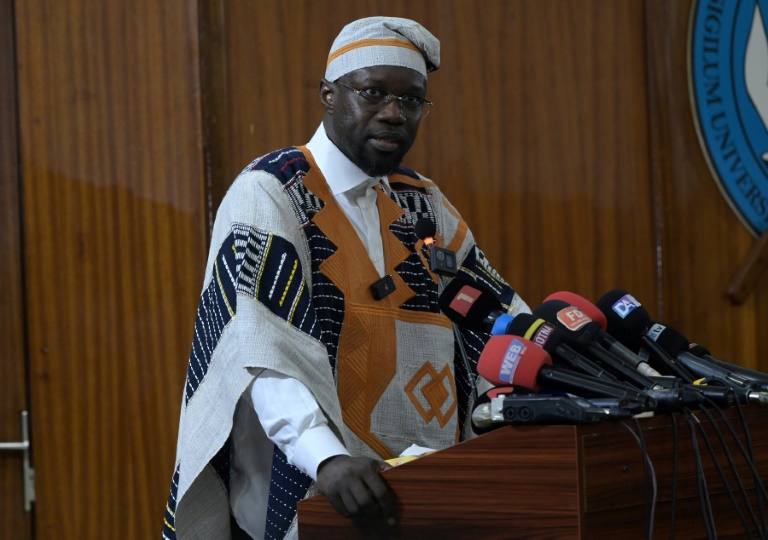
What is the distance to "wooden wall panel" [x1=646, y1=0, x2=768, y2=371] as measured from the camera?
13.3ft

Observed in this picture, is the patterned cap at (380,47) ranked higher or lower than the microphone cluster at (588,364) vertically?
higher

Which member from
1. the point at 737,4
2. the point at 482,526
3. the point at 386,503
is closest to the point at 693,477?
the point at 482,526

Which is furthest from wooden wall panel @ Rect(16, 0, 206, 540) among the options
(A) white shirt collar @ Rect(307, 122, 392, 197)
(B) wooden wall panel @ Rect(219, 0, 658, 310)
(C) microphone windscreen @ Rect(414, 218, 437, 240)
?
(C) microphone windscreen @ Rect(414, 218, 437, 240)

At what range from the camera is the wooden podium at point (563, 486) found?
148cm

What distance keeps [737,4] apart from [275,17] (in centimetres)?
173

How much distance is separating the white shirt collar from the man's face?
14 mm

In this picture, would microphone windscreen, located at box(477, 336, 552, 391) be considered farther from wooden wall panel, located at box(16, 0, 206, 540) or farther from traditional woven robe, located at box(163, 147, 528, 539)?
wooden wall panel, located at box(16, 0, 206, 540)

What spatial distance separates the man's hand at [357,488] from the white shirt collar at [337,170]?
2.48ft

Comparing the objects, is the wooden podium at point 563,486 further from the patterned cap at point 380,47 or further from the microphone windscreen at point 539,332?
the patterned cap at point 380,47

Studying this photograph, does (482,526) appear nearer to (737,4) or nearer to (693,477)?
(693,477)

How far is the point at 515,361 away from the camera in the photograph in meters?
1.63

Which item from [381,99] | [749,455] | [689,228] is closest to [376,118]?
[381,99]

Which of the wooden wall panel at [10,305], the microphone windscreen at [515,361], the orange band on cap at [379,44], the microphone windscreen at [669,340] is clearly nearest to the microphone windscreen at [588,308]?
the microphone windscreen at [669,340]

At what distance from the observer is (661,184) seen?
13.3 ft
